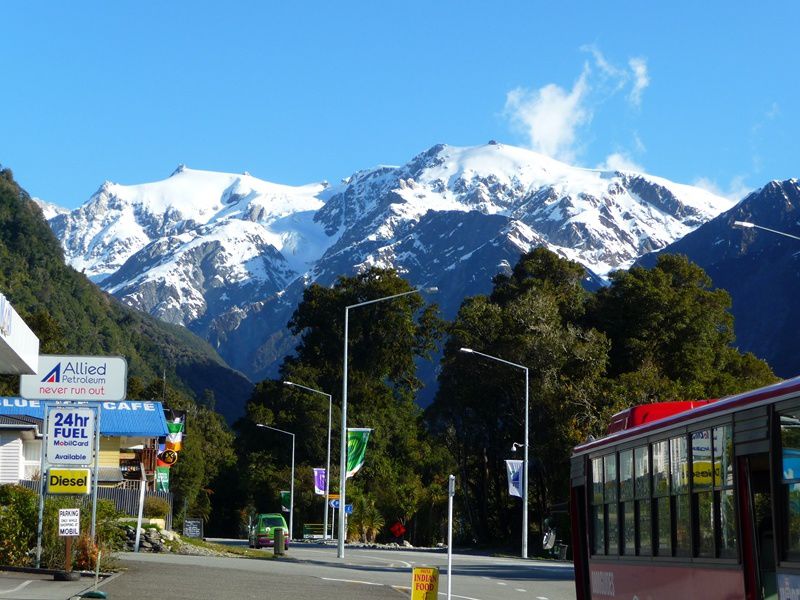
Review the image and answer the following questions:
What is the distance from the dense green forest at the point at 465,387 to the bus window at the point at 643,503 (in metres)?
4.53

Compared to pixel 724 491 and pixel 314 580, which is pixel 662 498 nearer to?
pixel 724 491

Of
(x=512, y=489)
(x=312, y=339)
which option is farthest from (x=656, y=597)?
(x=312, y=339)

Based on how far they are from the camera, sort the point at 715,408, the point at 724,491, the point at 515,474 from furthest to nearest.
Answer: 1. the point at 515,474
2. the point at 715,408
3. the point at 724,491

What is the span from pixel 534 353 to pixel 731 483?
43500 millimetres

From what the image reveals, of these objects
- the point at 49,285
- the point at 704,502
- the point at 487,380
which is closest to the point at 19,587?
the point at 704,502

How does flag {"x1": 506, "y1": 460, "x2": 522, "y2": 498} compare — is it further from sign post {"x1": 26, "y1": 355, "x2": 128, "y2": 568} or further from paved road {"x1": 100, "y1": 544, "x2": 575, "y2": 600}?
sign post {"x1": 26, "y1": 355, "x2": 128, "y2": 568}

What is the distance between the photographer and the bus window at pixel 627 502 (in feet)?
44.3

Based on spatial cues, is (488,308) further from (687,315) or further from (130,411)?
(130,411)

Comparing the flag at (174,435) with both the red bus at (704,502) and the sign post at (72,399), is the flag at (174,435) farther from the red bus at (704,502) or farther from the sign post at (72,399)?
the red bus at (704,502)

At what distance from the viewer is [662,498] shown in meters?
12.3

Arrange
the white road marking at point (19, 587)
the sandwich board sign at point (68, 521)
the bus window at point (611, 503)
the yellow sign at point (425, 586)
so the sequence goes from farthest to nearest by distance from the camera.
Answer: the sandwich board sign at point (68, 521) < the white road marking at point (19, 587) < the yellow sign at point (425, 586) < the bus window at point (611, 503)

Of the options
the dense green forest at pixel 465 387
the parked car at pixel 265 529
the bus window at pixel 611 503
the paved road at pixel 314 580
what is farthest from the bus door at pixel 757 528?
the parked car at pixel 265 529

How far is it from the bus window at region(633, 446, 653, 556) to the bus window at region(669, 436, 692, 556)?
0.81 meters

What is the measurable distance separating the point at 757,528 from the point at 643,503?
111 inches
